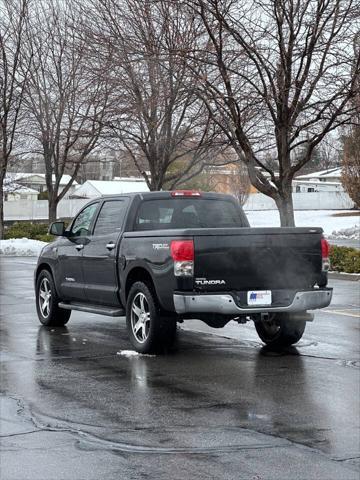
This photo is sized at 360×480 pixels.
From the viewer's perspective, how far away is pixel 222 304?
9.92m

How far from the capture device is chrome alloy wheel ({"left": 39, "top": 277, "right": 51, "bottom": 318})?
1327cm

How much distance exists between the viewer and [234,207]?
12.0 meters

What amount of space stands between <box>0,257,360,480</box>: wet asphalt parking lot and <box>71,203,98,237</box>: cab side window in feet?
4.59

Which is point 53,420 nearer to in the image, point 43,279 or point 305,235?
point 305,235

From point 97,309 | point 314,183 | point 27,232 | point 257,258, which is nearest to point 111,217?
point 97,309

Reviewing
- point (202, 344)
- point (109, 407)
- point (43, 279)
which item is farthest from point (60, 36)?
point (109, 407)

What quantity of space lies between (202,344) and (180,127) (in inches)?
693

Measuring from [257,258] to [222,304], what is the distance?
66 centimetres

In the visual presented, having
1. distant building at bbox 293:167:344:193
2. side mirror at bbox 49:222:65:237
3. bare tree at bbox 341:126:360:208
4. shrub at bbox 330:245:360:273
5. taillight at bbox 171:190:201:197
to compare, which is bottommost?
shrub at bbox 330:245:360:273

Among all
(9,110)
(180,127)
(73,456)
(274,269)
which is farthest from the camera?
(9,110)

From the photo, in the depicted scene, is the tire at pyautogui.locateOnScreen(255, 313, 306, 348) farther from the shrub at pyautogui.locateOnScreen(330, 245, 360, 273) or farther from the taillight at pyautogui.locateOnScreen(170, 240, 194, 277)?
the shrub at pyautogui.locateOnScreen(330, 245, 360, 273)

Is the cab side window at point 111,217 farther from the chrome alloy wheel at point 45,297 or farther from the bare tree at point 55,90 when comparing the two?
the bare tree at point 55,90

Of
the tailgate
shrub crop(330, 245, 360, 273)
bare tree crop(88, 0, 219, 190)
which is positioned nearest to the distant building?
bare tree crop(88, 0, 219, 190)

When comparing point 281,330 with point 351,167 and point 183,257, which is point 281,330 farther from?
point 351,167
